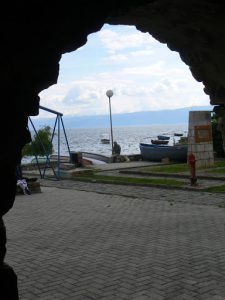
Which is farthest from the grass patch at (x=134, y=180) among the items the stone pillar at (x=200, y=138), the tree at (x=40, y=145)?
the tree at (x=40, y=145)

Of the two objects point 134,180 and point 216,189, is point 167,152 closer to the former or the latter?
point 134,180

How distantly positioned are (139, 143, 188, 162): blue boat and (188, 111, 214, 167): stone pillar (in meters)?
5.09

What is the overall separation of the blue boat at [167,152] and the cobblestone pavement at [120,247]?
12.5 metres

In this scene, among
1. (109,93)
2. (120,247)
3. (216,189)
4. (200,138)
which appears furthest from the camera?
(109,93)

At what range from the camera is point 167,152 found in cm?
2881

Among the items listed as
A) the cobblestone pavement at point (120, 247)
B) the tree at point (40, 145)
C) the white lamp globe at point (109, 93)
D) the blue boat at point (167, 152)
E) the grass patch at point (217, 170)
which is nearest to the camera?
the cobblestone pavement at point (120, 247)

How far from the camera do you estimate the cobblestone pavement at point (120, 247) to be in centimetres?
630

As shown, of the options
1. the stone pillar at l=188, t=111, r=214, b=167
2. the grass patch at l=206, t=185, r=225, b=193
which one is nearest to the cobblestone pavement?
the grass patch at l=206, t=185, r=225, b=193

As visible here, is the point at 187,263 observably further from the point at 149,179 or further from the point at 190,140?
the point at 190,140

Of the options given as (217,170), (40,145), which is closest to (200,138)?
(217,170)

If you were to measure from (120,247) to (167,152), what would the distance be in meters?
20.4

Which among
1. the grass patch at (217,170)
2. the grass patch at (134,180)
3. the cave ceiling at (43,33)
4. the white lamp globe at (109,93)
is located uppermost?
the white lamp globe at (109,93)

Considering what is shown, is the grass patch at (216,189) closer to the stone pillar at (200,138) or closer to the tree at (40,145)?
the stone pillar at (200,138)

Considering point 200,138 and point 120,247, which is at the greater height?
point 200,138
